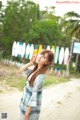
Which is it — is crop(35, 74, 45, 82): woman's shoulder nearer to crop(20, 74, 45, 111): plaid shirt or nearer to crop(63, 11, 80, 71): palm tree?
→ crop(20, 74, 45, 111): plaid shirt

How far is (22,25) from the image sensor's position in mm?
26266

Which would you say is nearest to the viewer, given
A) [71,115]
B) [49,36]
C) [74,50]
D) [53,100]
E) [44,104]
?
[71,115]

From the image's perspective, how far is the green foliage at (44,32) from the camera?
24.8 meters

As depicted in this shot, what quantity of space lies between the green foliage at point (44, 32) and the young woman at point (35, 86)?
21.5 meters

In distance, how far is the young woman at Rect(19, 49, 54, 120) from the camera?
10.7 feet

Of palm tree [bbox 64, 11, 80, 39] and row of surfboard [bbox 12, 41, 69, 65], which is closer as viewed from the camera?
row of surfboard [bbox 12, 41, 69, 65]

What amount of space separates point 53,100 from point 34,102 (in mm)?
6160

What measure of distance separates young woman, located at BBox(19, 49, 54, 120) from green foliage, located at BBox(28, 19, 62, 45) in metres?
21.5

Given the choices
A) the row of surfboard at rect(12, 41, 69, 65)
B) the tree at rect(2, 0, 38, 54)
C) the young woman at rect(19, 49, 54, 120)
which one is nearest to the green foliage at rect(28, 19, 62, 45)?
the tree at rect(2, 0, 38, 54)

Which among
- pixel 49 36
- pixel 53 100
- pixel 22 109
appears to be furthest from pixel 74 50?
pixel 22 109

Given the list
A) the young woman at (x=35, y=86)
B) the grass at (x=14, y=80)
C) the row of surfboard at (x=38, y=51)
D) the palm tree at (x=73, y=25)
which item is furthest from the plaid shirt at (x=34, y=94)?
the palm tree at (x=73, y=25)

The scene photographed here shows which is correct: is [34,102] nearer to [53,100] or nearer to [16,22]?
[53,100]

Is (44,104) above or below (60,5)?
below

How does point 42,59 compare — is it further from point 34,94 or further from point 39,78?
point 34,94
